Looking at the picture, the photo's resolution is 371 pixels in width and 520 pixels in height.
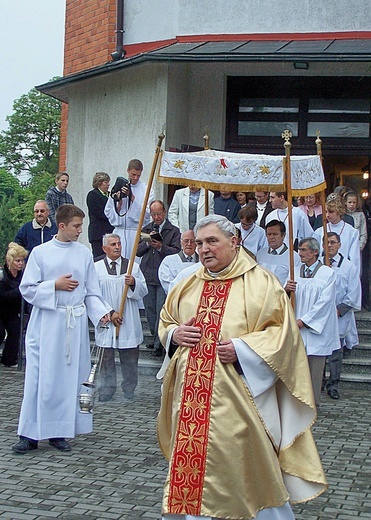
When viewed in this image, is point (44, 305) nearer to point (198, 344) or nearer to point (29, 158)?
point (198, 344)

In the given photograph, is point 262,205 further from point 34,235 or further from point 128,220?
point 34,235

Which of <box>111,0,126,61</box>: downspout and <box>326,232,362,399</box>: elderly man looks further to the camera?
<box>111,0,126,61</box>: downspout

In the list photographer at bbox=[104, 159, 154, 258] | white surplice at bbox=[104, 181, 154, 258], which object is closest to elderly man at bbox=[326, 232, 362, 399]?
photographer at bbox=[104, 159, 154, 258]

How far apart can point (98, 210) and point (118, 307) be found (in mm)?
2639

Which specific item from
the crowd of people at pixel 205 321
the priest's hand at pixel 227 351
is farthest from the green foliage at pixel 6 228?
the priest's hand at pixel 227 351

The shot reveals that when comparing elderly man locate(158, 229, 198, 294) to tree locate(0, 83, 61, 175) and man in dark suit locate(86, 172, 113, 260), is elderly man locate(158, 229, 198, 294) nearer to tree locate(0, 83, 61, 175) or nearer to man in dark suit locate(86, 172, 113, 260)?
man in dark suit locate(86, 172, 113, 260)

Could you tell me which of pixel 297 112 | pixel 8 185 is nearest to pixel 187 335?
pixel 297 112

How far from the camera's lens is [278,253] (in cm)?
1082

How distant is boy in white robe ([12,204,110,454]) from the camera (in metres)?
8.24

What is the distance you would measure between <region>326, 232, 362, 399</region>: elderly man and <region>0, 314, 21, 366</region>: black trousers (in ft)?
A: 14.1

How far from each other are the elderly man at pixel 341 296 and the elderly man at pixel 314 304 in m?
0.77

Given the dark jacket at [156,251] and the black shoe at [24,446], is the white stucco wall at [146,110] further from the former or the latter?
the black shoe at [24,446]

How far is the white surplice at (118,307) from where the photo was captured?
10.5 m

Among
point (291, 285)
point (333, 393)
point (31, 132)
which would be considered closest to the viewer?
point (291, 285)
